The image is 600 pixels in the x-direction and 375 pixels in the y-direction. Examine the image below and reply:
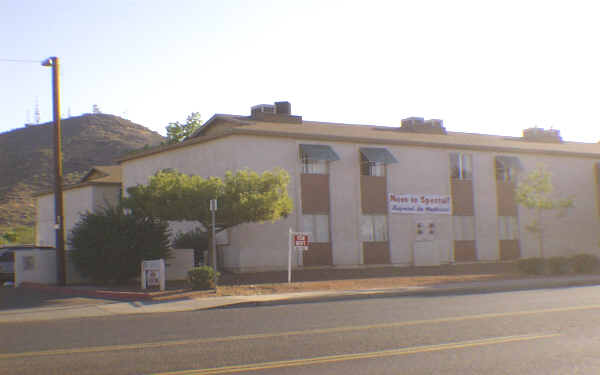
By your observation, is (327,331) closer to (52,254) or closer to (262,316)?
(262,316)

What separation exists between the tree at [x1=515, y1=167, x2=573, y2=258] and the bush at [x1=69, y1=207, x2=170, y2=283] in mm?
19352

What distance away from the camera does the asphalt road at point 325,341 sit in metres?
8.22

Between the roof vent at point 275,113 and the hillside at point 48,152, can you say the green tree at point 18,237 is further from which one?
the roof vent at point 275,113

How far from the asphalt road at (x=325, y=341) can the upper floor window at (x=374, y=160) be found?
54.7 ft

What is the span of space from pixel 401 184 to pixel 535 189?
23.7ft

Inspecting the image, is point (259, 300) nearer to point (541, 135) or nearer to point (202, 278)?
point (202, 278)

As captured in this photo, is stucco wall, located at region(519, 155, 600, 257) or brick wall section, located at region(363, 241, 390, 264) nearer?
brick wall section, located at region(363, 241, 390, 264)

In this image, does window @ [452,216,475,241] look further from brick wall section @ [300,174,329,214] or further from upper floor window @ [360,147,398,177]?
brick wall section @ [300,174,329,214]

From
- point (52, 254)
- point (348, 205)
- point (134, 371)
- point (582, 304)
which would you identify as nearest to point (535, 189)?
point (348, 205)

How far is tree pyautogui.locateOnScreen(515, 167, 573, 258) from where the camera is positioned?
34.5 meters

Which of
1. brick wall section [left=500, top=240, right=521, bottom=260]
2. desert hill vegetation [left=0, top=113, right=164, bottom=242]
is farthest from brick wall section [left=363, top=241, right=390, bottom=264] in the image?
desert hill vegetation [left=0, top=113, right=164, bottom=242]

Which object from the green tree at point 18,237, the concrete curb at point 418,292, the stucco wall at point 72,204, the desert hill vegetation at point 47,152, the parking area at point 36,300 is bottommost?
the concrete curb at point 418,292

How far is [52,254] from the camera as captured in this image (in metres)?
25.6

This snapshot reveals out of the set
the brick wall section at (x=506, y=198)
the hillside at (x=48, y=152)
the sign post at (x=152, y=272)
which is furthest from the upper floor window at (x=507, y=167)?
the hillside at (x=48, y=152)
